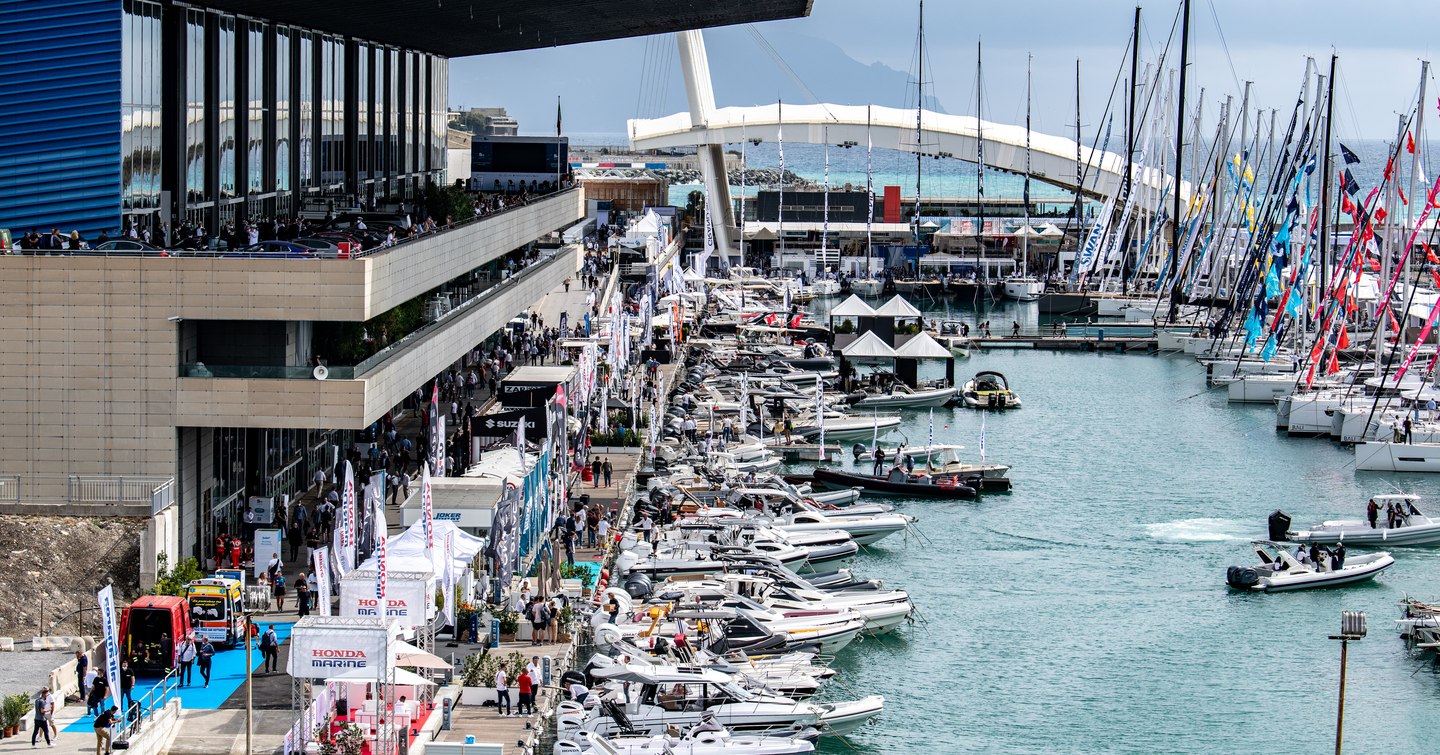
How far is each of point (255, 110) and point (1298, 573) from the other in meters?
31.8

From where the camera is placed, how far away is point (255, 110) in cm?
5344

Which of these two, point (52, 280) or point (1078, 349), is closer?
point (52, 280)

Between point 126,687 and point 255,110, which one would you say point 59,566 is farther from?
point 255,110

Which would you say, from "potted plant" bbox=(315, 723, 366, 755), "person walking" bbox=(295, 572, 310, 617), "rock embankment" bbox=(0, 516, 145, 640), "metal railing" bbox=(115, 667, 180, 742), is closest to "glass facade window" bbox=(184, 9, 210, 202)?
"rock embankment" bbox=(0, 516, 145, 640)

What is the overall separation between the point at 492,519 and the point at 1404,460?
138 feet

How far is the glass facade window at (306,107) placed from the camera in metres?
59.0

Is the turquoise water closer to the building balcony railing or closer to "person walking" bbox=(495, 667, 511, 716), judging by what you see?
"person walking" bbox=(495, 667, 511, 716)

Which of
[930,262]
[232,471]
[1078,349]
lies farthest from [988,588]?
[930,262]

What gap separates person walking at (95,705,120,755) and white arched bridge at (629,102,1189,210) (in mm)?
108277

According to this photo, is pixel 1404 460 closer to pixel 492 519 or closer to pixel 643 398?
pixel 643 398

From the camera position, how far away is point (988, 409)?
3369 inches

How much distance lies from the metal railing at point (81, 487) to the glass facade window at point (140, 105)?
729 centimetres

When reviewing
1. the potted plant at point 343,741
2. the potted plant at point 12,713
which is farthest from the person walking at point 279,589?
the potted plant at point 343,741

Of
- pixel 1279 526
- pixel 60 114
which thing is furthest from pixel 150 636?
pixel 1279 526
